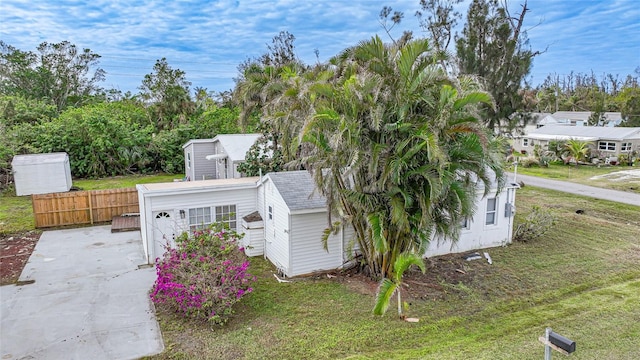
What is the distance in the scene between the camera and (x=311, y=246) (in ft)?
34.2

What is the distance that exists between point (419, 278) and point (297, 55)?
20597 millimetres

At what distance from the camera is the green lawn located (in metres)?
14.8

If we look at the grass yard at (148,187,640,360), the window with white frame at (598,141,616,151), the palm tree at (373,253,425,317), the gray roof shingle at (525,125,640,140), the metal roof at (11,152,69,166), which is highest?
the gray roof shingle at (525,125,640,140)

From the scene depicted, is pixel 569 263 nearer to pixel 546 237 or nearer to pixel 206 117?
pixel 546 237

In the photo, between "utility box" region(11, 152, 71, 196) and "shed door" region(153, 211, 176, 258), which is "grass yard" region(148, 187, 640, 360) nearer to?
"shed door" region(153, 211, 176, 258)

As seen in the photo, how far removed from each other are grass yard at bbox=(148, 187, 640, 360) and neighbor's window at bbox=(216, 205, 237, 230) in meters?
1.82

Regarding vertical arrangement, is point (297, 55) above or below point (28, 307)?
above

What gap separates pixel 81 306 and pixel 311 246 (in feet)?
17.5

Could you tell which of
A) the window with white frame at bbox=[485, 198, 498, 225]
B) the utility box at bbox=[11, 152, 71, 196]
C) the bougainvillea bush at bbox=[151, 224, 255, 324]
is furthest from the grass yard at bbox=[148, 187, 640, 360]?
the utility box at bbox=[11, 152, 71, 196]

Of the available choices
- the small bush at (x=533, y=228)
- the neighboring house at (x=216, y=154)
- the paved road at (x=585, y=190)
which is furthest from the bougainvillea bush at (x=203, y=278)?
the paved road at (x=585, y=190)

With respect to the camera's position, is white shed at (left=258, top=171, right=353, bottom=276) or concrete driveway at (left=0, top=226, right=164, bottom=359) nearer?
concrete driveway at (left=0, top=226, right=164, bottom=359)

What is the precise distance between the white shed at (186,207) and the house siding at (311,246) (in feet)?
8.31

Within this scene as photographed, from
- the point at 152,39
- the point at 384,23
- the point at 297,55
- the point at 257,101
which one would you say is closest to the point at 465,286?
the point at 257,101

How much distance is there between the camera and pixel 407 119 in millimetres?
8406
